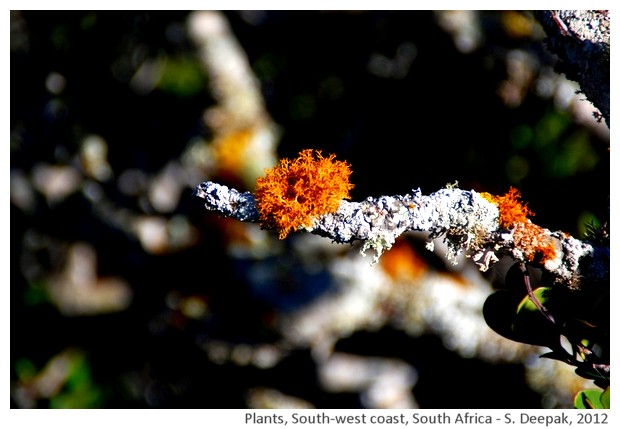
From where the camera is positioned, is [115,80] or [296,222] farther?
[115,80]

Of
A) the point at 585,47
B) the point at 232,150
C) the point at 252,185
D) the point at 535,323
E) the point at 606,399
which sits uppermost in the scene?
the point at 232,150

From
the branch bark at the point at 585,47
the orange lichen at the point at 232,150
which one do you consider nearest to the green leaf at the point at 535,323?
the branch bark at the point at 585,47

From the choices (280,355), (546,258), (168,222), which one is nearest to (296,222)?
(546,258)

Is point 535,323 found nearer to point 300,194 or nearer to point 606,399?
point 606,399

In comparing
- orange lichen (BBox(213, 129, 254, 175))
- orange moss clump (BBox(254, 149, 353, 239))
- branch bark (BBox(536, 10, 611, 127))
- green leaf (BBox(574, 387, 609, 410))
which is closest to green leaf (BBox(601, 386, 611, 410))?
green leaf (BBox(574, 387, 609, 410))

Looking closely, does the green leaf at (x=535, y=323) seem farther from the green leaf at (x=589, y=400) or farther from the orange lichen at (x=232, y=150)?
the orange lichen at (x=232, y=150)

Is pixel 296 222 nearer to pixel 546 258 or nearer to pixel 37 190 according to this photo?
pixel 546 258

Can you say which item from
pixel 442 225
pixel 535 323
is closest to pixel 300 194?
pixel 442 225
